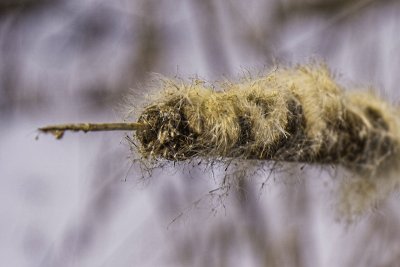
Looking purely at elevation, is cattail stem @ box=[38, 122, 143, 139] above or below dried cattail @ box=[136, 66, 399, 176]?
below

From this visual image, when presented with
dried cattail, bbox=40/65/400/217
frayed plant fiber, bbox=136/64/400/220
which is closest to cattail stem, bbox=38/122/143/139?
dried cattail, bbox=40/65/400/217

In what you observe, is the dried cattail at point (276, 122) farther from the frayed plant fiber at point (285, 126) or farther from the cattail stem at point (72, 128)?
the cattail stem at point (72, 128)

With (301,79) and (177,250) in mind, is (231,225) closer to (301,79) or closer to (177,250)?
(177,250)

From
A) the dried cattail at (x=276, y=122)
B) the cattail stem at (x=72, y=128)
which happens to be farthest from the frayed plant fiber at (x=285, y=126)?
the cattail stem at (x=72, y=128)

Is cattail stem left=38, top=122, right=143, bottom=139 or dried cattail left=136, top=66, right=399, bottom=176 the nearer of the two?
cattail stem left=38, top=122, right=143, bottom=139

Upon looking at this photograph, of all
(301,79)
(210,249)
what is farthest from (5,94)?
(301,79)

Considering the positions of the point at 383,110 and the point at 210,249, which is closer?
the point at 383,110

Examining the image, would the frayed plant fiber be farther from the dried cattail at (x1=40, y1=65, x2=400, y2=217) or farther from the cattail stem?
the cattail stem

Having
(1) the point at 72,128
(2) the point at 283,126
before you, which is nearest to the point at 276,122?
(2) the point at 283,126
